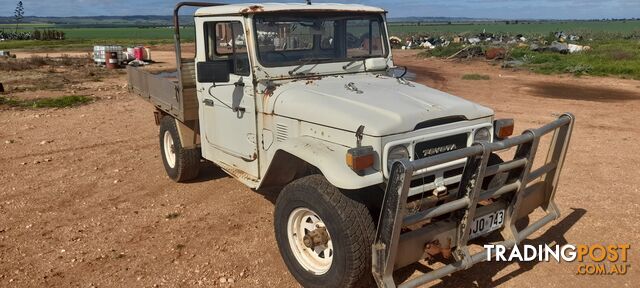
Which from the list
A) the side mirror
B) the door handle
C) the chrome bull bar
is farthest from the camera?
the door handle

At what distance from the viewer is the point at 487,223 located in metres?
3.81

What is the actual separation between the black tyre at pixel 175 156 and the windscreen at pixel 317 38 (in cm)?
213

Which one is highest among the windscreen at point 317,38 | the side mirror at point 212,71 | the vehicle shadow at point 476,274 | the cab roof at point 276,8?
the cab roof at point 276,8

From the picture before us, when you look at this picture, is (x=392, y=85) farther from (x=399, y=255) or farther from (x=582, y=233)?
(x=582, y=233)

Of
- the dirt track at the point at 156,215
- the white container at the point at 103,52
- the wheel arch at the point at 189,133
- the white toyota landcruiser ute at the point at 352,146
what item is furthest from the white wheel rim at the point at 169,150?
the white container at the point at 103,52

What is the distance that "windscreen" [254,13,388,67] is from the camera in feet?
15.3

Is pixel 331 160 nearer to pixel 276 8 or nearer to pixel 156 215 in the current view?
pixel 276 8

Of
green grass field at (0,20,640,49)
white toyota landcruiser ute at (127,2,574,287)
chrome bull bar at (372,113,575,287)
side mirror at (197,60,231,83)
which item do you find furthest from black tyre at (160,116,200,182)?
chrome bull bar at (372,113,575,287)

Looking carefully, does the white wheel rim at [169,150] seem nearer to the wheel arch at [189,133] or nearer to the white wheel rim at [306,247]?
the wheel arch at [189,133]

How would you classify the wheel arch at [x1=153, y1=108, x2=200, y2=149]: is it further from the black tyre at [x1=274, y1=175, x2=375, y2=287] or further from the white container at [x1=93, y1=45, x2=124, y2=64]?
the white container at [x1=93, y1=45, x2=124, y2=64]

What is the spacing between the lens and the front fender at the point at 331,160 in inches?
134

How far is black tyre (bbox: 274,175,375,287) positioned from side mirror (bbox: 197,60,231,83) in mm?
1239

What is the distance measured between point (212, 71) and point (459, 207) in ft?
7.66

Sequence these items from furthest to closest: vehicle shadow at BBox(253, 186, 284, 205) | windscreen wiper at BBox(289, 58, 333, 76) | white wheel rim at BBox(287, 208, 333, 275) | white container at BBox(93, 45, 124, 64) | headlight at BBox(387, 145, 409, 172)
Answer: white container at BBox(93, 45, 124, 64)
vehicle shadow at BBox(253, 186, 284, 205)
windscreen wiper at BBox(289, 58, 333, 76)
white wheel rim at BBox(287, 208, 333, 275)
headlight at BBox(387, 145, 409, 172)
